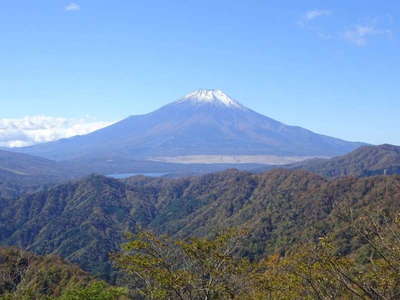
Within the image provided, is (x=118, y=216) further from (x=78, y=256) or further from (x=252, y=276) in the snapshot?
(x=252, y=276)

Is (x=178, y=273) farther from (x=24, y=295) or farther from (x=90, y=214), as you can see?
(x=90, y=214)

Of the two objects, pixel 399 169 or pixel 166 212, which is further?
pixel 399 169

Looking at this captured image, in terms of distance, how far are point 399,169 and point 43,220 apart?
148m

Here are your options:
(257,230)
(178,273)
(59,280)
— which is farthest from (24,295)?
(257,230)

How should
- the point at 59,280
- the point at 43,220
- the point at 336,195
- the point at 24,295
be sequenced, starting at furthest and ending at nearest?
1. the point at 43,220
2. the point at 336,195
3. the point at 59,280
4. the point at 24,295

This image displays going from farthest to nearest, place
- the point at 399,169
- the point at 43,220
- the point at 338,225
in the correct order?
1. the point at 399,169
2. the point at 43,220
3. the point at 338,225

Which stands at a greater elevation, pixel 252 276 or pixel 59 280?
pixel 252 276

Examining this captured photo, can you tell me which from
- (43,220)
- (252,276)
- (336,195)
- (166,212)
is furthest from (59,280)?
(166,212)

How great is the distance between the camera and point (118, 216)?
144m

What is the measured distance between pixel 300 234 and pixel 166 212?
73.1 metres

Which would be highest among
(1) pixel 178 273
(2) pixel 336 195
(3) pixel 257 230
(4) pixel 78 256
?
(1) pixel 178 273

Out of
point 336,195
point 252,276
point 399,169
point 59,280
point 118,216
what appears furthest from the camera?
point 399,169

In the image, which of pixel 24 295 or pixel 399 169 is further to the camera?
pixel 399 169

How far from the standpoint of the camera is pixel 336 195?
102m
